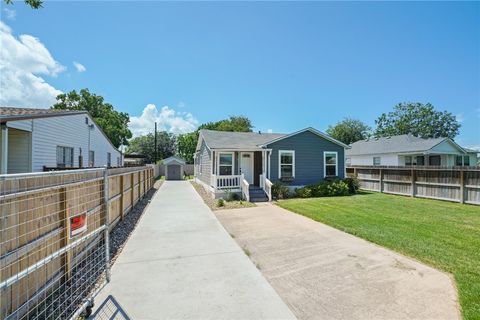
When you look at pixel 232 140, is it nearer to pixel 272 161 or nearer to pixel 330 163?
pixel 272 161

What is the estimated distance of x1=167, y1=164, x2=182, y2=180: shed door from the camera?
29.9 m

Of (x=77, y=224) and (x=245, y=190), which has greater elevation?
(x=77, y=224)

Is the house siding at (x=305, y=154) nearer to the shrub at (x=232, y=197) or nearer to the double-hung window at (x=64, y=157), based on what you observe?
the shrub at (x=232, y=197)

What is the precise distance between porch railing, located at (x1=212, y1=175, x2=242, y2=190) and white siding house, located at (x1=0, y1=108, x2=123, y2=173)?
7528 mm

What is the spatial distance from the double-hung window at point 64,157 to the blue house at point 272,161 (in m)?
7.26

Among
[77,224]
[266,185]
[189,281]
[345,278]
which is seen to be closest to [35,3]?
[77,224]

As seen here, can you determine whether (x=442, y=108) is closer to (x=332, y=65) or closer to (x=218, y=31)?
(x=332, y=65)

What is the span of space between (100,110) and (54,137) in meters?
34.5

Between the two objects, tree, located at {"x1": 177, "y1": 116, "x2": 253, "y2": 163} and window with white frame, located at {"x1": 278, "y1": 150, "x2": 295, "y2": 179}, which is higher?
tree, located at {"x1": 177, "y1": 116, "x2": 253, "y2": 163}

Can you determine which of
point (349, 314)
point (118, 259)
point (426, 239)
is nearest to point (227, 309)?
point (349, 314)

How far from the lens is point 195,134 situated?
4706cm

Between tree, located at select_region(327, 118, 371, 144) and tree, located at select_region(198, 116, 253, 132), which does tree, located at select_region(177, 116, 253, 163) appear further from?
tree, located at select_region(327, 118, 371, 144)

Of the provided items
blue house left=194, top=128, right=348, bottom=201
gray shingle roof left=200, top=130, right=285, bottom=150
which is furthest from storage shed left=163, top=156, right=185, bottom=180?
blue house left=194, top=128, right=348, bottom=201

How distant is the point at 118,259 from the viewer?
15.4 ft
